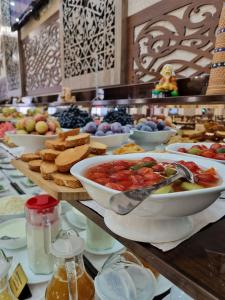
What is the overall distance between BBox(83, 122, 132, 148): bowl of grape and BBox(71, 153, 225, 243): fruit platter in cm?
49

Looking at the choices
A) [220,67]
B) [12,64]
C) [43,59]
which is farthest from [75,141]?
[12,64]

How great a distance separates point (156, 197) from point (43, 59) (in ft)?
15.6

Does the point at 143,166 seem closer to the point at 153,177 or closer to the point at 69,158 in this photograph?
the point at 153,177

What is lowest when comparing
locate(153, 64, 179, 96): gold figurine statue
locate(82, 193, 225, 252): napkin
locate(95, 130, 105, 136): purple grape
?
locate(82, 193, 225, 252): napkin

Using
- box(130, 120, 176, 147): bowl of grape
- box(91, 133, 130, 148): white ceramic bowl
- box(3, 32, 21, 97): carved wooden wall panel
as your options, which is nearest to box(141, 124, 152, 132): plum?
box(130, 120, 176, 147): bowl of grape

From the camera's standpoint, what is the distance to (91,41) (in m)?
3.12

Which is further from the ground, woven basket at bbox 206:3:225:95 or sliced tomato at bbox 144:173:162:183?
woven basket at bbox 206:3:225:95

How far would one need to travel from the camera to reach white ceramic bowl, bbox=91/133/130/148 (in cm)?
99

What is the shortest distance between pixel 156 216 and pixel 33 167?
495 millimetres

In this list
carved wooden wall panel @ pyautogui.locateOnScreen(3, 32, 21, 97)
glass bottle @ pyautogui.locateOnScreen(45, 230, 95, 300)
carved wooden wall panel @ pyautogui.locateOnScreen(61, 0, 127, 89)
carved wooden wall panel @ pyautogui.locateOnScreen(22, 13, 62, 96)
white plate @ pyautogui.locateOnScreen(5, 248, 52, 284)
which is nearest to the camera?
glass bottle @ pyautogui.locateOnScreen(45, 230, 95, 300)

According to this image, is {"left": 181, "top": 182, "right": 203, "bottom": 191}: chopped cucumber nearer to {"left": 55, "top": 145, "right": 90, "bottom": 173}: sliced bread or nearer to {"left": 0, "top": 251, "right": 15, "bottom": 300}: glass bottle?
{"left": 55, "top": 145, "right": 90, "bottom": 173}: sliced bread

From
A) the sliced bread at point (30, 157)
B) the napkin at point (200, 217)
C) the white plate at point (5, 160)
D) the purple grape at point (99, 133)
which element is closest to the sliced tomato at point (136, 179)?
the napkin at point (200, 217)

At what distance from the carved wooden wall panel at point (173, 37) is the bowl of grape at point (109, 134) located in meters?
1.18

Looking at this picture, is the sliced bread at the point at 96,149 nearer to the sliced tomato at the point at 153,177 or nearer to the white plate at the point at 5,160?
the sliced tomato at the point at 153,177
